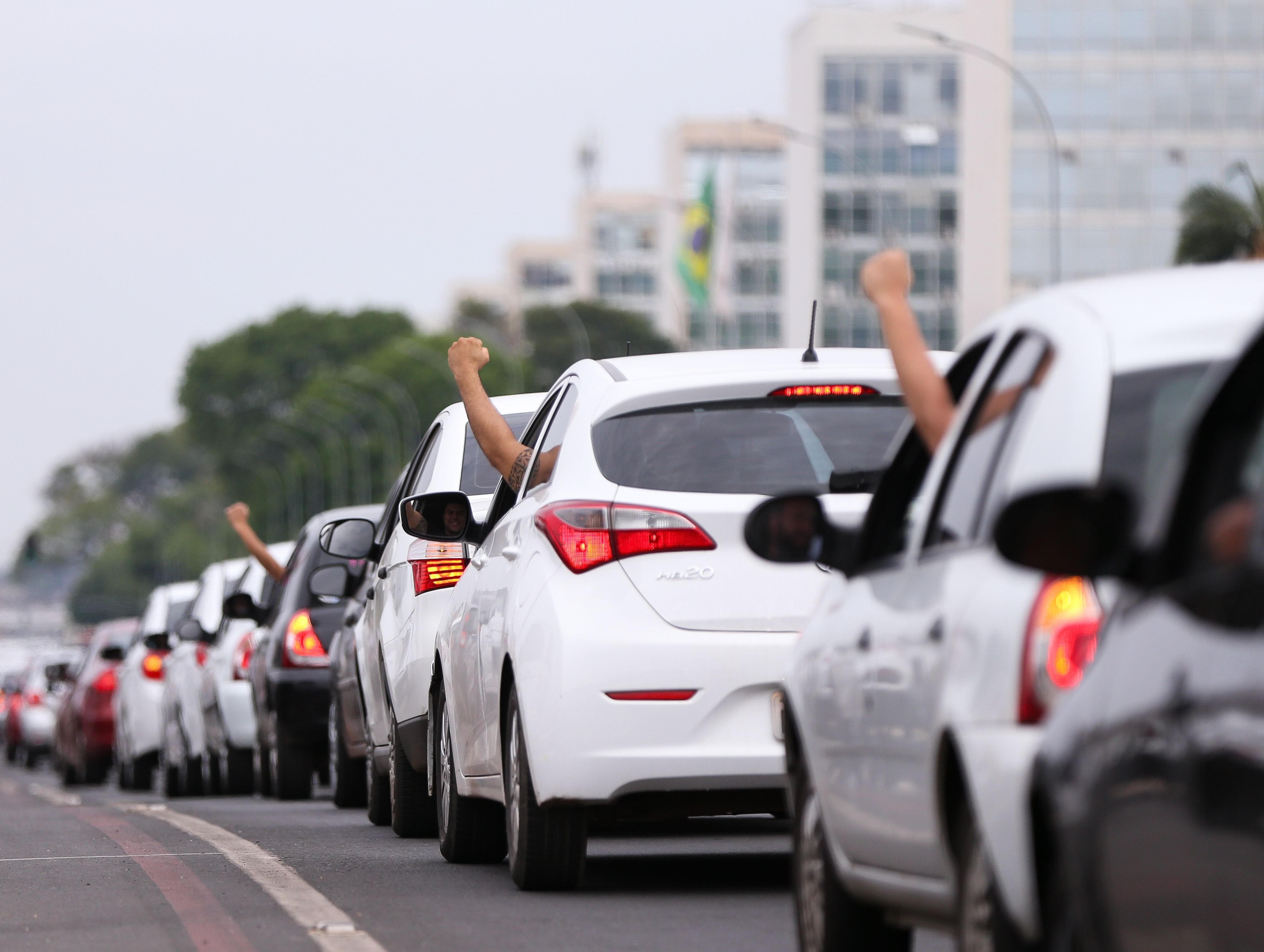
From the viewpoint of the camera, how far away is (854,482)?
8438 millimetres

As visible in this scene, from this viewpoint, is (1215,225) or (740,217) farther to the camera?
(740,217)

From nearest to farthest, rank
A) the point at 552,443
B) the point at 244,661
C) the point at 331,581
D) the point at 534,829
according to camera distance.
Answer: the point at 534,829, the point at 552,443, the point at 331,581, the point at 244,661

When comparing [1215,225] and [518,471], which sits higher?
[1215,225]

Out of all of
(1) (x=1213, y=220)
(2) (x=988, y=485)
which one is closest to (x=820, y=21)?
(1) (x=1213, y=220)

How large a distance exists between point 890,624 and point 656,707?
287 cm

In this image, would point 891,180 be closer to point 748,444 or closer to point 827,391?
point 827,391

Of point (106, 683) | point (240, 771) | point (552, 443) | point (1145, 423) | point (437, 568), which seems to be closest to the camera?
point (1145, 423)

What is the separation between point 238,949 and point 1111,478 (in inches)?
152

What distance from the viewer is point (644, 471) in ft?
27.8

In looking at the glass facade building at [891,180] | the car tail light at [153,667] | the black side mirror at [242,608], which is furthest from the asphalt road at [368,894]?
the glass facade building at [891,180]

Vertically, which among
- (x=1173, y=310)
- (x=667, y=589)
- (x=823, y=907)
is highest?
(x=1173, y=310)

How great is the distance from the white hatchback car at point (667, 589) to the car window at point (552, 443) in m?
0.06

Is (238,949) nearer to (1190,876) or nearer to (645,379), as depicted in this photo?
(645,379)

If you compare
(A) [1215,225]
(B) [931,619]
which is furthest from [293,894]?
(A) [1215,225]
